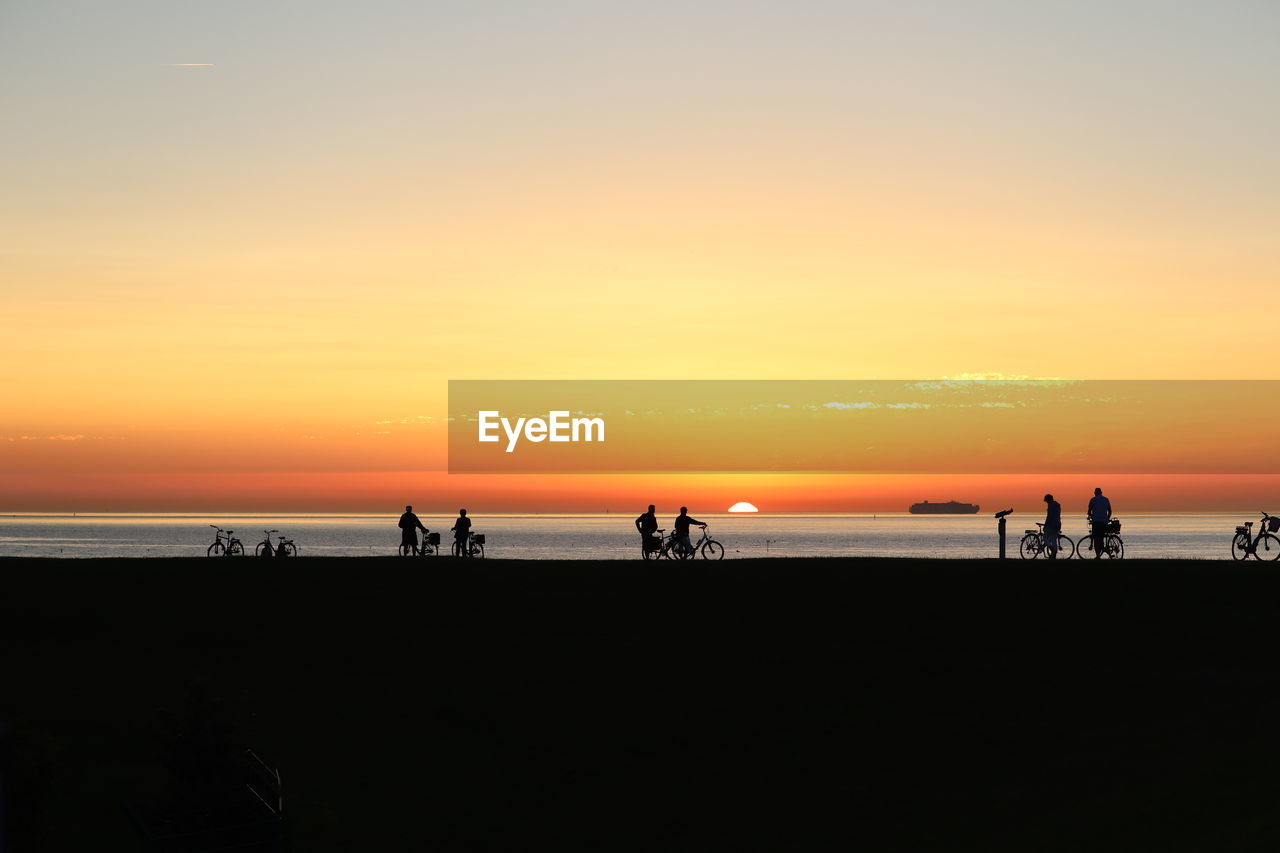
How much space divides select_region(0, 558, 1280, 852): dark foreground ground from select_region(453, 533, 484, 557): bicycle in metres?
14.2

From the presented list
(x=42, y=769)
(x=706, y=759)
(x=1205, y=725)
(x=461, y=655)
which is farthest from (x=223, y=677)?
(x=1205, y=725)

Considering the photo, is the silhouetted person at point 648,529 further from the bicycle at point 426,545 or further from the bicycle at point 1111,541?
the bicycle at point 1111,541

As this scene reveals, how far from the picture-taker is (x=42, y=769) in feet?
30.3

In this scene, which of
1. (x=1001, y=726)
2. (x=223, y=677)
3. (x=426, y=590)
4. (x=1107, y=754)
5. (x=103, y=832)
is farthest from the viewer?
(x=426, y=590)

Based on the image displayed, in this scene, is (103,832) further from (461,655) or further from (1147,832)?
(1147,832)

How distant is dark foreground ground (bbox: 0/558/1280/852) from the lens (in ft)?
47.5

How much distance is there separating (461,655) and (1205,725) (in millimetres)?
12865

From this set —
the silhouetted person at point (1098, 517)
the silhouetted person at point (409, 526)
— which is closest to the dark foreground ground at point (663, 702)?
the silhouetted person at point (1098, 517)

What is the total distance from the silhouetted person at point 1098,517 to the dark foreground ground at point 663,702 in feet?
24.7

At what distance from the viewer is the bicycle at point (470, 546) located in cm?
4500

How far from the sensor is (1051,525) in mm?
39781

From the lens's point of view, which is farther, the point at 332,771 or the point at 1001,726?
the point at 1001,726

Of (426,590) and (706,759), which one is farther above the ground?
(426,590)

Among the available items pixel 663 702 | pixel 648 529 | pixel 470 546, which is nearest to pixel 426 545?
pixel 470 546
